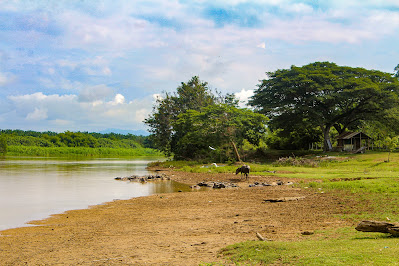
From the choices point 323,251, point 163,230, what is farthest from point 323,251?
point 163,230

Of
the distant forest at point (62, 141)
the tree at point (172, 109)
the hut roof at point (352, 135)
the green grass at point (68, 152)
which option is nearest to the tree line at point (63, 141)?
the distant forest at point (62, 141)

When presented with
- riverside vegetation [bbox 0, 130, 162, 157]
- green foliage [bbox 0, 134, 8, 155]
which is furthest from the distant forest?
green foliage [bbox 0, 134, 8, 155]

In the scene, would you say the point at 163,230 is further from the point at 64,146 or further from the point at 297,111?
the point at 64,146

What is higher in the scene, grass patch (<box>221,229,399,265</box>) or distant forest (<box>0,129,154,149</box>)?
distant forest (<box>0,129,154,149</box>)

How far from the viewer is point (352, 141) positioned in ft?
156

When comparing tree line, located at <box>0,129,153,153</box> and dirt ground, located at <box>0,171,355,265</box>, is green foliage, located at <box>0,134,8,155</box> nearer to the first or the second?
tree line, located at <box>0,129,153,153</box>

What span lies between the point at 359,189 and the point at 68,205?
12.9 meters

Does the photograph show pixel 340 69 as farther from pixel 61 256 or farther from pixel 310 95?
pixel 61 256

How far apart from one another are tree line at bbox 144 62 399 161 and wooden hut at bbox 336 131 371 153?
170 cm

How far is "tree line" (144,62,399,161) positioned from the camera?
4156 cm

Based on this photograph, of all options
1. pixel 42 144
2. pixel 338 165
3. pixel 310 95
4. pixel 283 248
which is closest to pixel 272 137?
pixel 310 95

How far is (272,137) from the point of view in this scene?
2290 inches

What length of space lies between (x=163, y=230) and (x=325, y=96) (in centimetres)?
3711

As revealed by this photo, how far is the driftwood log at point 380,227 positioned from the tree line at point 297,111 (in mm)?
31027
